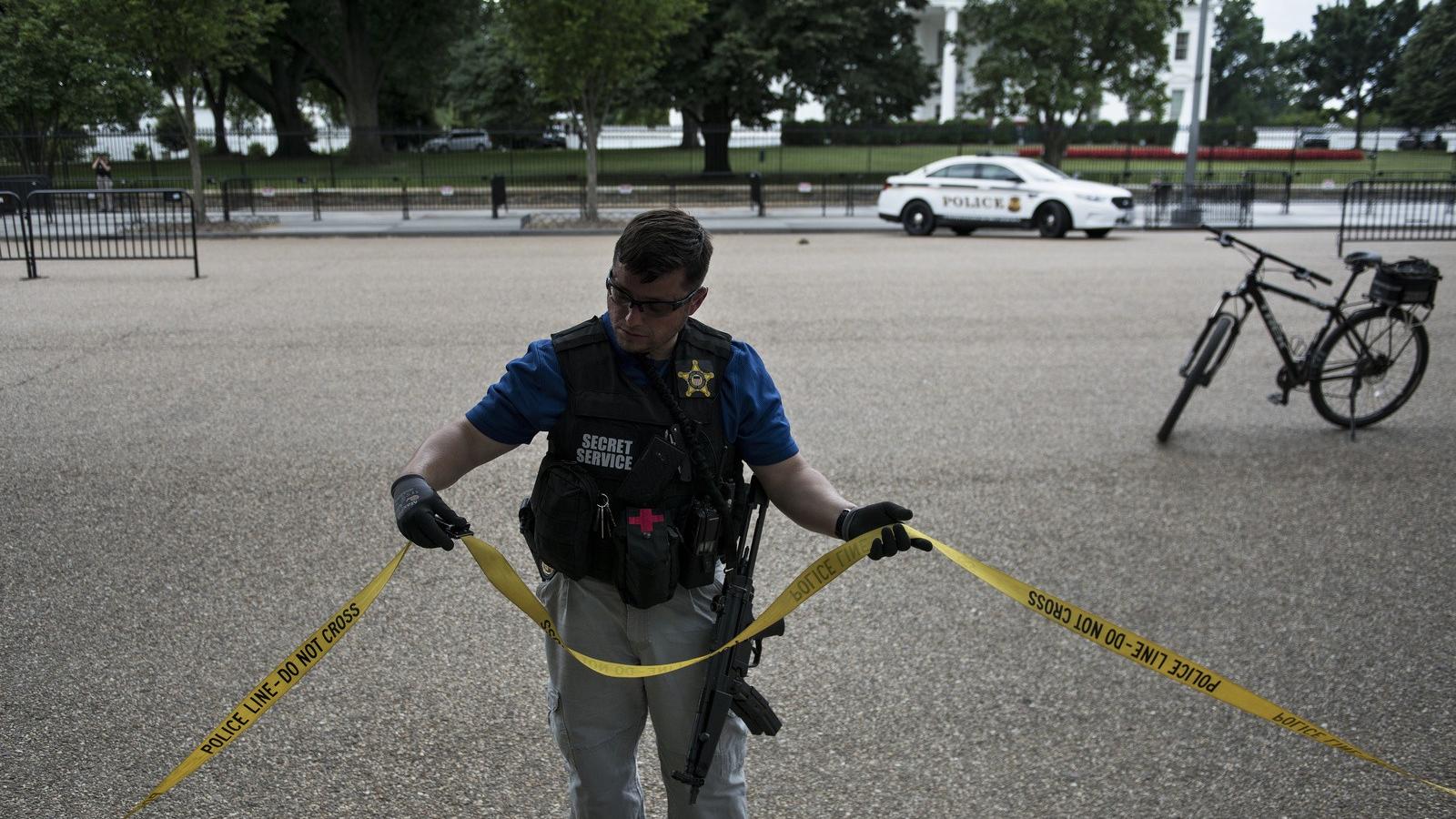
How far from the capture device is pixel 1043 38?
33.8 m

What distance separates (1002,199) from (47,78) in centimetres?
2175

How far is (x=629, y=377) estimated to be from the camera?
268 cm

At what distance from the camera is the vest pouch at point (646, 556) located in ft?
8.41

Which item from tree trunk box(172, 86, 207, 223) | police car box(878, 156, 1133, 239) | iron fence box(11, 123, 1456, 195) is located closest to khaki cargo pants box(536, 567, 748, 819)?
police car box(878, 156, 1133, 239)

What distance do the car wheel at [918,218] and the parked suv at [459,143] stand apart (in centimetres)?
1260

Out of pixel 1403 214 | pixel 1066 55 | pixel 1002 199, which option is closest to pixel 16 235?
pixel 1002 199

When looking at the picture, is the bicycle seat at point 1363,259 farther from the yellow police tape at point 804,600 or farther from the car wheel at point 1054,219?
the car wheel at point 1054,219

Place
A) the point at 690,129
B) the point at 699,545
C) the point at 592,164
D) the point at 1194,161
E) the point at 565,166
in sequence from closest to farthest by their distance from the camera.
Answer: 1. the point at 699,545
2. the point at 592,164
3. the point at 1194,161
4. the point at 565,166
5. the point at 690,129

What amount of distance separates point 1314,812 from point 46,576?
4.87 meters

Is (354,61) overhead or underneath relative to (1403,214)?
overhead

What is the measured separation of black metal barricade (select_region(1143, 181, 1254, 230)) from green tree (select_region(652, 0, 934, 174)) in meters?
14.3

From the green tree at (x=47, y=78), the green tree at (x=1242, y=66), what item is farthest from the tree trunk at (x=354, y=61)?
the green tree at (x=1242, y=66)

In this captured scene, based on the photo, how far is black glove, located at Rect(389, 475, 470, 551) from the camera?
2.59 metres

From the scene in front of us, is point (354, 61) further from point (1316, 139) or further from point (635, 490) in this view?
point (635, 490)
